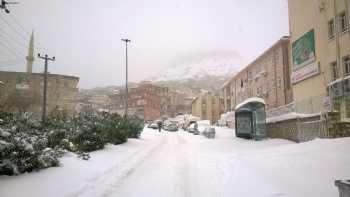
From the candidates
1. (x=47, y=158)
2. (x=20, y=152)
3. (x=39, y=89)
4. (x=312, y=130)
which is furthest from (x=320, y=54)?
(x=39, y=89)

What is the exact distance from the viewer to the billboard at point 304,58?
25.0m

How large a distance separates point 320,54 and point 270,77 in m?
17.8

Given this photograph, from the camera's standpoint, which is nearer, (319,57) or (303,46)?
(319,57)

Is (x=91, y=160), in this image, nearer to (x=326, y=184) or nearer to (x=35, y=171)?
(x=35, y=171)

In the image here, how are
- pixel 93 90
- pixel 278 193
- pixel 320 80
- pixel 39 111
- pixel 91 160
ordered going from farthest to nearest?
1. pixel 93 90
2. pixel 39 111
3. pixel 320 80
4. pixel 91 160
5. pixel 278 193

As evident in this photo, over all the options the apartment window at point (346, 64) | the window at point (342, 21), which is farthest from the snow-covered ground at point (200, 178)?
the window at point (342, 21)

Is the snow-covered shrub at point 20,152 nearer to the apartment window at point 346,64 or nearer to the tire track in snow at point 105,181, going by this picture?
the tire track in snow at point 105,181

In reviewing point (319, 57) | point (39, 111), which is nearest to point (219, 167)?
point (319, 57)

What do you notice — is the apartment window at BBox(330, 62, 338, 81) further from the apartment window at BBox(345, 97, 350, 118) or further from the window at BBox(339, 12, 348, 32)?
the apartment window at BBox(345, 97, 350, 118)

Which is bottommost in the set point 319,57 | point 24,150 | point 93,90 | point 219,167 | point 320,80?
point 219,167

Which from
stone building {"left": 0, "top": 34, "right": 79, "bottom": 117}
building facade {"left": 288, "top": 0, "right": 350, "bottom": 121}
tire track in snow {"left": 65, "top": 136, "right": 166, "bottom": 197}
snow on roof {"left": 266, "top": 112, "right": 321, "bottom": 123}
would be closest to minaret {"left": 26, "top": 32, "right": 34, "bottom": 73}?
stone building {"left": 0, "top": 34, "right": 79, "bottom": 117}

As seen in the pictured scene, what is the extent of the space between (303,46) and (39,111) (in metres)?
46.4

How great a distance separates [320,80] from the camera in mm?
23922

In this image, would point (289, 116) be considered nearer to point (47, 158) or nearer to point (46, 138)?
point (46, 138)
